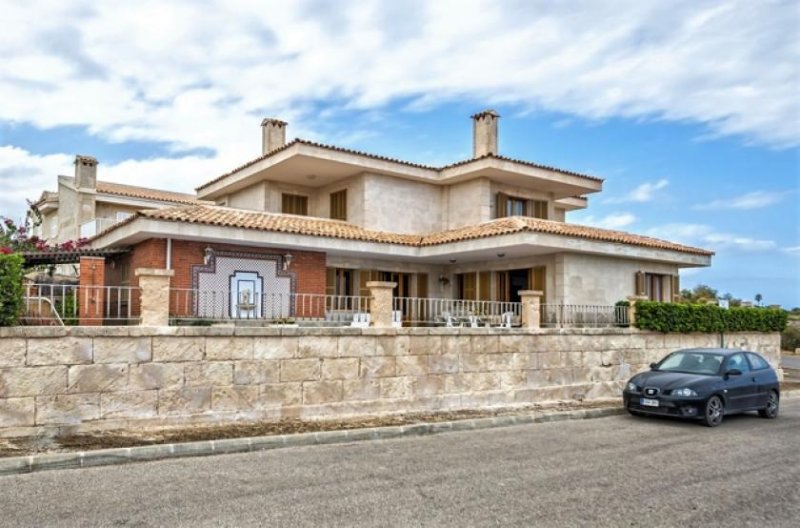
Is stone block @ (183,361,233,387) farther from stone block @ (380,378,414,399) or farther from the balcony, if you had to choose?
the balcony

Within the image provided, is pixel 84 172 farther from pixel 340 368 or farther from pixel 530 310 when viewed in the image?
pixel 530 310

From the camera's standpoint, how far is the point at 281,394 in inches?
443

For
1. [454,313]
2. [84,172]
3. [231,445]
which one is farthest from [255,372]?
[84,172]

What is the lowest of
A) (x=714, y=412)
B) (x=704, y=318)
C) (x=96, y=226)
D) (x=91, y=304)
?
(x=714, y=412)

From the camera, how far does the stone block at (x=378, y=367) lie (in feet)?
40.0

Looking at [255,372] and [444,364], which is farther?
[444,364]

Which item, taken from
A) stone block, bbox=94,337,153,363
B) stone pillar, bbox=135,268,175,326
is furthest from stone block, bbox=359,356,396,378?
stone block, bbox=94,337,153,363

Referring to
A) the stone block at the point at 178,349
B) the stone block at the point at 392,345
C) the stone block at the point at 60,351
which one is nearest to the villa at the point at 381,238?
the stone block at the point at 392,345

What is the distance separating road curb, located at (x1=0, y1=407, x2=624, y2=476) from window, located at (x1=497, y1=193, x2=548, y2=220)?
1185cm

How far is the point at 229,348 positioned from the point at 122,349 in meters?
1.65

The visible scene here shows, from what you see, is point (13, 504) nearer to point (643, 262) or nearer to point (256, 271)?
point (256, 271)

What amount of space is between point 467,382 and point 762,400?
6.02 m

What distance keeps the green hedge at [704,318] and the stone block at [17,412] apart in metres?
14.0

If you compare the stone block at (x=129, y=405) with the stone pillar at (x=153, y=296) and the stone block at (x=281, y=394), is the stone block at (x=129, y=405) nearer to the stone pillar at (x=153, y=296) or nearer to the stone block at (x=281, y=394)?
the stone pillar at (x=153, y=296)
